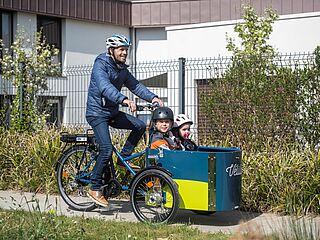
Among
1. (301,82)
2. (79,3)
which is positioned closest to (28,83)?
(301,82)

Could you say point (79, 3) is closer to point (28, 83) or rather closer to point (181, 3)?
point (181, 3)

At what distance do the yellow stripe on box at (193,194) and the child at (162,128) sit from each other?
547 millimetres

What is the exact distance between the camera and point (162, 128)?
7.57 meters

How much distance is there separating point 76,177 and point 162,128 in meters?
1.55

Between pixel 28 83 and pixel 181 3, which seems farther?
pixel 181 3

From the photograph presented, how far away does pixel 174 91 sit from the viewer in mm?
11344

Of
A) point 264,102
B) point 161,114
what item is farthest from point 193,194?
point 264,102

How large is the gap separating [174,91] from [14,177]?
311 cm

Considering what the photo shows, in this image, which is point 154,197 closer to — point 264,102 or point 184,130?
point 184,130

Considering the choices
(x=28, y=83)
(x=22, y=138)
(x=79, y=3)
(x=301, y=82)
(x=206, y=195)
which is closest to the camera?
(x=206, y=195)

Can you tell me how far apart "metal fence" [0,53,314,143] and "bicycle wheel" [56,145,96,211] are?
173 centimetres

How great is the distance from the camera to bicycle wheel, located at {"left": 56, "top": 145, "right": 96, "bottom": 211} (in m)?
8.36

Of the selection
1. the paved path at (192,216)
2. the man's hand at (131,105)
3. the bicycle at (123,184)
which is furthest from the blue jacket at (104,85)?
the paved path at (192,216)

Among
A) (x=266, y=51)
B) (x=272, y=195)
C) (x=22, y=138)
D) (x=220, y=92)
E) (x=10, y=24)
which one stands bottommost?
(x=272, y=195)
